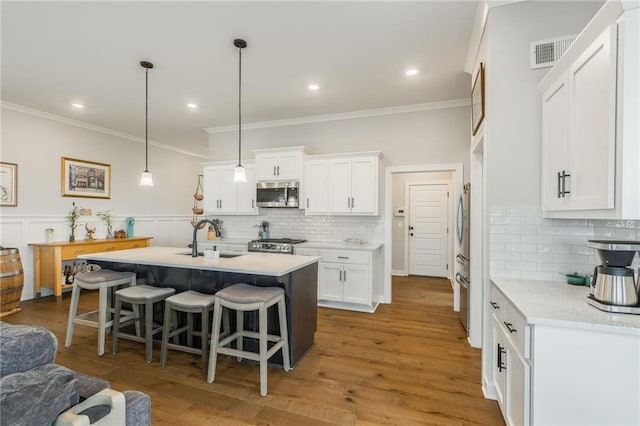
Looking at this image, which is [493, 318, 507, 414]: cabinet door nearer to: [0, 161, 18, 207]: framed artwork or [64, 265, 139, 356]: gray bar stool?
[64, 265, 139, 356]: gray bar stool

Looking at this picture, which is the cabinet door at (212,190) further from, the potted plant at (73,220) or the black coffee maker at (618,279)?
the black coffee maker at (618,279)

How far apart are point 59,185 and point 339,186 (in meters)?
4.53

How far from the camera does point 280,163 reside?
4738 millimetres

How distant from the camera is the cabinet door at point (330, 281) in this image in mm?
4207

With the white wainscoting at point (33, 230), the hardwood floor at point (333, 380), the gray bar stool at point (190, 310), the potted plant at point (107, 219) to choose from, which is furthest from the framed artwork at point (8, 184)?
the gray bar stool at point (190, 310)

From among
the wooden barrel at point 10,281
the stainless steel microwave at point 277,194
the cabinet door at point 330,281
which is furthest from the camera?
the stainless steel microwave at point 277,194

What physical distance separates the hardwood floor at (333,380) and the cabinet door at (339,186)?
1628 mm

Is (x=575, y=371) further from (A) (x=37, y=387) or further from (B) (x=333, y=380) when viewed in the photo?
(A) (x=37, y=387)

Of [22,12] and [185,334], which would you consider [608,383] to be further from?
[22,12]

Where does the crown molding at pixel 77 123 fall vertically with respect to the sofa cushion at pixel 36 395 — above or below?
above

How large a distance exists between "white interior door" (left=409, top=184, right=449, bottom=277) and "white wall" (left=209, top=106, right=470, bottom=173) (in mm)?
2399

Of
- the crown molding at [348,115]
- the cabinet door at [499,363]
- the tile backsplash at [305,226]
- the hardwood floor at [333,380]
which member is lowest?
the hardwood floor at [333,380]

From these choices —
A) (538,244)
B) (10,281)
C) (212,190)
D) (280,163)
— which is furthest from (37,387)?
(212,190)

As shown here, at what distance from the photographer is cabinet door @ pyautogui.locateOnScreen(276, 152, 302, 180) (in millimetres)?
4625
